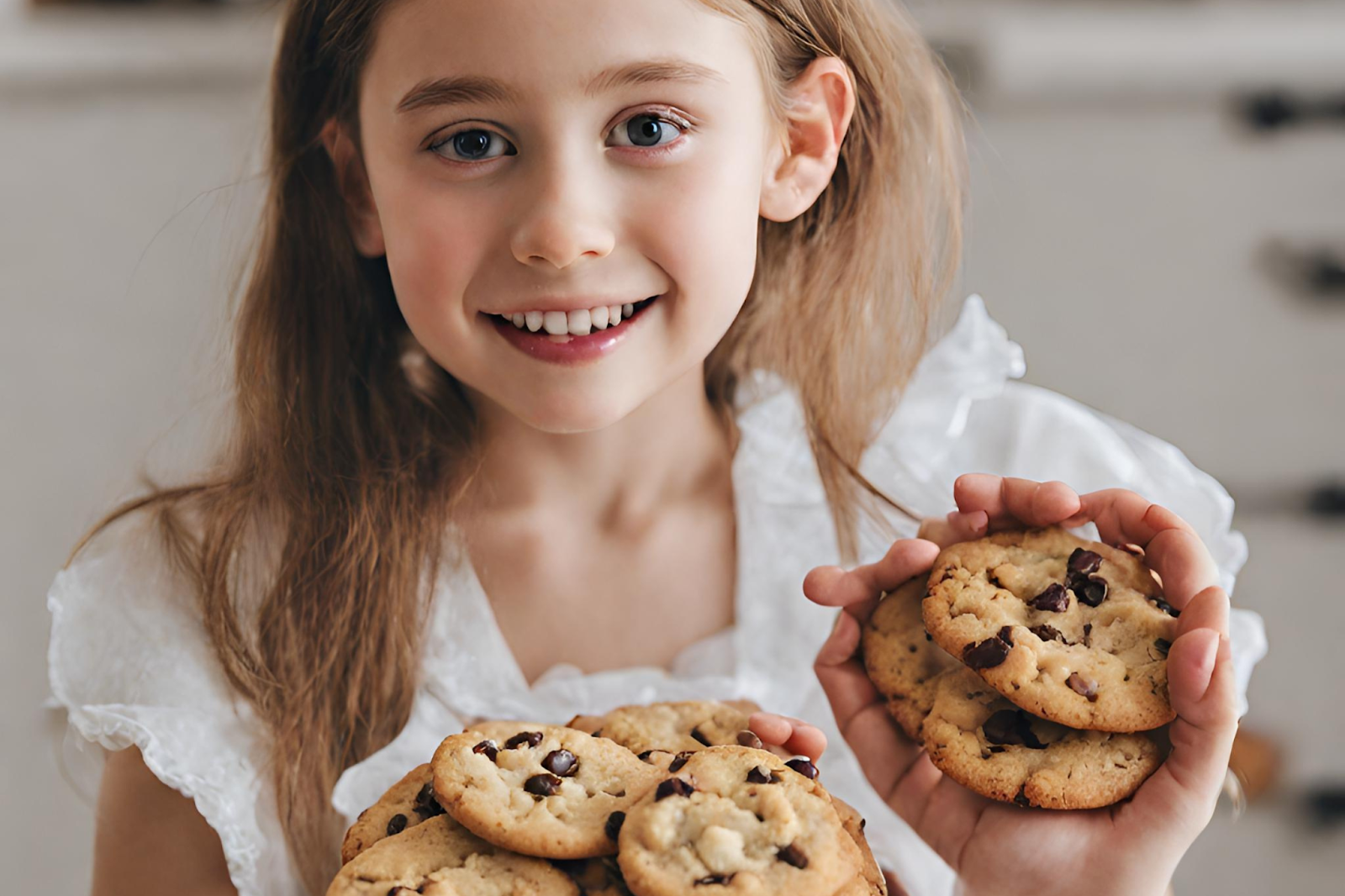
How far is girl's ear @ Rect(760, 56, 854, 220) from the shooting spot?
106 cm

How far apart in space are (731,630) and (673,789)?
1.61 feet

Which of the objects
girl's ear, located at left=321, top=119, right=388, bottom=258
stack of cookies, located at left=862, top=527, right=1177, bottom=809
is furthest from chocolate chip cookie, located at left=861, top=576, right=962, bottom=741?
girl's ear, located at left=321, top=119, right=388, bottom=258

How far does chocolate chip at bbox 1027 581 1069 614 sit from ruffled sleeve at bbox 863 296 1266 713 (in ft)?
1.19

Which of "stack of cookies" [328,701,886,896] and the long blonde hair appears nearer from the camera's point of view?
"stack of cookies" [328,701,886,896]

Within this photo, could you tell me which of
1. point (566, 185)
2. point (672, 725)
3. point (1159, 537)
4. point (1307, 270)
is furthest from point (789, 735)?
point (1307, 270)

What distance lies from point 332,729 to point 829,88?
2.30 feet

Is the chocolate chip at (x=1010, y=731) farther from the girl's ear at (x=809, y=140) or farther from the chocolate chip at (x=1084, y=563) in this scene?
the girl's ear at (x=809, y=140)

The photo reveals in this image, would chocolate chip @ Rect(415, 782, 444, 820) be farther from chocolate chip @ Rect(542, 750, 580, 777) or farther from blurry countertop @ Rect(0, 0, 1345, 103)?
blurry countertop @ Rect(0, 0, 1345, 103)

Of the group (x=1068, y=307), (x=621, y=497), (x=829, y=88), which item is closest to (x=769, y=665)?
(x=621, y=497)

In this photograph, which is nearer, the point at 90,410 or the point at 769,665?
the point at 769,665

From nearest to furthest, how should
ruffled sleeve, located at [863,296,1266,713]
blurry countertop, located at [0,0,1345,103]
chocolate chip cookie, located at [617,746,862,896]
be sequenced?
chocolate chip cookie, located at [617,746,862,896] < ruffled sleeve, located at [863,296,1266,713] < blurry countertop, located at [0,0,1345,103]

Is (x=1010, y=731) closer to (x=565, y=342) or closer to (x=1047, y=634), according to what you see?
(x=1047, y=634)

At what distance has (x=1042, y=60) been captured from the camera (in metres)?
1.84

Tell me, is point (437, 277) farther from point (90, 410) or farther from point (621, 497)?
point (90, 410)
